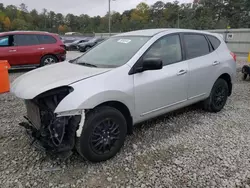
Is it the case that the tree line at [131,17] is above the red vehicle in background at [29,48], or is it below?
above

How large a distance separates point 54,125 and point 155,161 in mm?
1316

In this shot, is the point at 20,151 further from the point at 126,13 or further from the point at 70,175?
the point at 126,13

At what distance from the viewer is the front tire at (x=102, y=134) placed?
2.48m

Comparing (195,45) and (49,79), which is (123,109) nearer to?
(49,79)

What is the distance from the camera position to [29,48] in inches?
345

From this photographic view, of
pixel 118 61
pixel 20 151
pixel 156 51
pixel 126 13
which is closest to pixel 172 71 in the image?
pixel 156 51

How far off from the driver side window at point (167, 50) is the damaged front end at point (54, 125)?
4.49 ft

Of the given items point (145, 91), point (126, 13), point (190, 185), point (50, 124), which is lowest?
point (190, 185)

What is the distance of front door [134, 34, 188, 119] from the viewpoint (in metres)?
2.95

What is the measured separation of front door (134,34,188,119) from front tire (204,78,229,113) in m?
0.87

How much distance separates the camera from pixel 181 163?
2719 millimetres

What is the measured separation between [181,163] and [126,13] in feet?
276

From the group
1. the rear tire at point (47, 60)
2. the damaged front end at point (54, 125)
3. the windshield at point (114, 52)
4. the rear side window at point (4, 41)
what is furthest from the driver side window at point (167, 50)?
the rear side window at point (4, 41)

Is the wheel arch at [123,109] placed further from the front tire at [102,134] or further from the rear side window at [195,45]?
the rear side window at [195,45]
